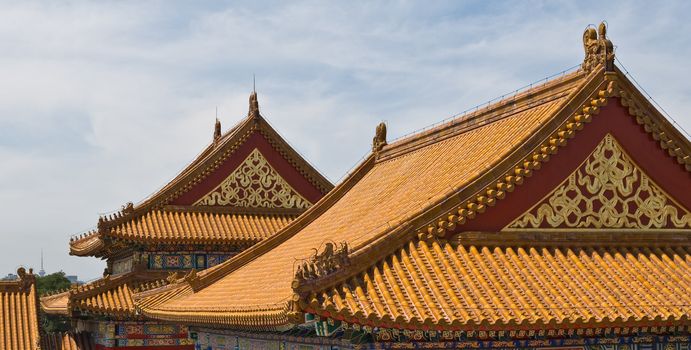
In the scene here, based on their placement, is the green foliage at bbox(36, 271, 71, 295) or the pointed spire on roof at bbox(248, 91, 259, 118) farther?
the green foliage at bbox(36, 271, 71, 295)

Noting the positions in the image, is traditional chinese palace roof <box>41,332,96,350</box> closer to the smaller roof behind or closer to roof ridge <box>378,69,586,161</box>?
the smaller roof behind

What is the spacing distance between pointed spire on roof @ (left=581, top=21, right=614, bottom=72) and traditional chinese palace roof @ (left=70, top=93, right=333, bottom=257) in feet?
55.9

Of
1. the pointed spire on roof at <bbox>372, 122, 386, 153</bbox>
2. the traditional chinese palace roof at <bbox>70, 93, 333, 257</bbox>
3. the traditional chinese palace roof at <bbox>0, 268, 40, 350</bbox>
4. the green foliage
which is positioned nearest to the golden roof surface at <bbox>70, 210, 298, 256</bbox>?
the traditional chinese palace roof at <bbox>70, 93, 333, 257</bbox>

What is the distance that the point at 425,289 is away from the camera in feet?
46.5

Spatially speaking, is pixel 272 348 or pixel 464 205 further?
pixel 272 348

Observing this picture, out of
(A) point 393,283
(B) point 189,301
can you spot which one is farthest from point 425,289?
(B) point 189,301

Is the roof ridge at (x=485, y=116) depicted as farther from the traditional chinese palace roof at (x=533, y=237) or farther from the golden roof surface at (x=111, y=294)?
the golden roof surface at (x=111, y=294)

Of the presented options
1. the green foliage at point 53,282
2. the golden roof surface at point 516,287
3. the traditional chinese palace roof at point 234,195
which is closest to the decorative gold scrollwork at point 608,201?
the golden roof surface at point 516,287

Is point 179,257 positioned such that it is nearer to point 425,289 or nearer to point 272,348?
point 272,348

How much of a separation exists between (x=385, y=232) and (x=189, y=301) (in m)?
7.78

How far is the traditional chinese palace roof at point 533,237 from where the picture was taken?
13.6 m

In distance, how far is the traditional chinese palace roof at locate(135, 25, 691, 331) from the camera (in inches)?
535

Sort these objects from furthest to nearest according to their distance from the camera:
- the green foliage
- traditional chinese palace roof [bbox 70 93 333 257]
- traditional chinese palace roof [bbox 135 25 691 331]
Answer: the green foliage → traditional chinese palace roof [bbox 70 93 333 257] → traditional chinese palace roof [bbox 135 25 691 331]

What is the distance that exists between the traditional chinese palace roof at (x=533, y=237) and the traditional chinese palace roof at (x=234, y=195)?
12.6m
